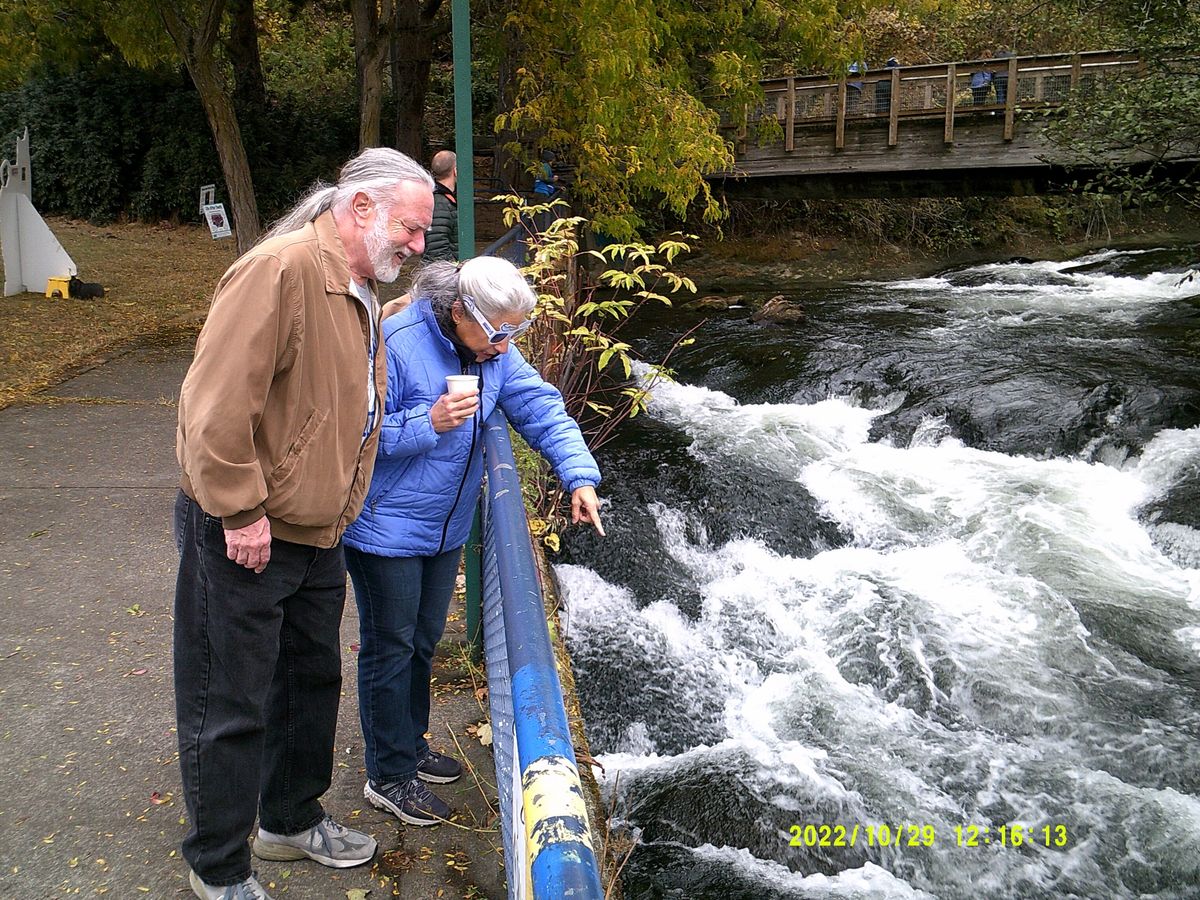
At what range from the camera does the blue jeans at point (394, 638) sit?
302cm

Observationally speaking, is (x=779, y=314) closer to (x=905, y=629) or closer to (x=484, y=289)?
(x=905, y=629)

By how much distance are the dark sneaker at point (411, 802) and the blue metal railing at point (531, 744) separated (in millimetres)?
678

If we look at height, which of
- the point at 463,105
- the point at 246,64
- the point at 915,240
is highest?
the point at 246,64

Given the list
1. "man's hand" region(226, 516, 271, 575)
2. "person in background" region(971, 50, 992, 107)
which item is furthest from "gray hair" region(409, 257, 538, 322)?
"person in background" region(971, 50, 992, 107)

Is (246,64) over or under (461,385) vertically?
over

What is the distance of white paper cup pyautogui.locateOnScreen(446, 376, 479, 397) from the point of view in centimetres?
280

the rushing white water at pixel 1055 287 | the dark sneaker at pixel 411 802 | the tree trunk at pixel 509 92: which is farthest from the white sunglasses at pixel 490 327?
the rushing white water at pixel 1055 287

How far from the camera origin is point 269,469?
2438 millimetres

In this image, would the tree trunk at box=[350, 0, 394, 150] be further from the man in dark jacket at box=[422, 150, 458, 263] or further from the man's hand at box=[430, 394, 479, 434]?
the man's hand at box=[430, 394, 479, 434]

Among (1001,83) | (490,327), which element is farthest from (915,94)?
(490,327)

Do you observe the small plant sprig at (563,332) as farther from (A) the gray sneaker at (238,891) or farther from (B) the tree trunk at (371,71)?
(B) the tree trunk at (371,71)

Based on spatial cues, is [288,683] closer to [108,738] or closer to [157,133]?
[108,738]

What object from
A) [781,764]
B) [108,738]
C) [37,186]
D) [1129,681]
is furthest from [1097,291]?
[37,186]
